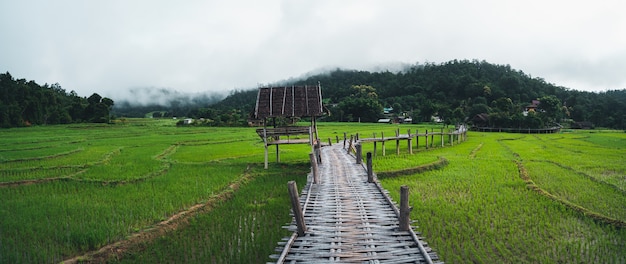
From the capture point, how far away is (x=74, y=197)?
865cm

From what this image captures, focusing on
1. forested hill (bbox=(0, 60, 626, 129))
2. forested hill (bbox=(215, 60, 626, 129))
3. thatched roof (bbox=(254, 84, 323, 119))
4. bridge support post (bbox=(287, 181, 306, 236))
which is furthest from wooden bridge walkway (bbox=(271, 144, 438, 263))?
forested hill (bbox=(215, 60, 626, 129))

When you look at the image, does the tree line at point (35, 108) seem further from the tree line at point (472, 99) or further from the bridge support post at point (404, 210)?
the bridge support post at point (404, 210)

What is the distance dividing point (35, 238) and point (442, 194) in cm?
912

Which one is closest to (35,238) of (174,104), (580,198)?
(580,198)

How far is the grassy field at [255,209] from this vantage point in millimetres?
5676

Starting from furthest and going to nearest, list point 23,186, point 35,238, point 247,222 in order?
point 23,186 < point 247,222 < point 35,238

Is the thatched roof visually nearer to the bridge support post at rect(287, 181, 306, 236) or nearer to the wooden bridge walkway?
the wooden bridge walkway

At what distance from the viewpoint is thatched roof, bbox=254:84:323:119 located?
14.2m

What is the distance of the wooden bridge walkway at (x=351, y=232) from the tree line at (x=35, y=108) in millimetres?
41606

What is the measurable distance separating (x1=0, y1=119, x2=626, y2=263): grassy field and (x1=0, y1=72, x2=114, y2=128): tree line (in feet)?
95.9

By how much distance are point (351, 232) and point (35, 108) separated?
156 ft

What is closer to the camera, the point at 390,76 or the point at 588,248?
the point at 588,248

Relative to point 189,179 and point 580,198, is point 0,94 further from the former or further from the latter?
point 580,198

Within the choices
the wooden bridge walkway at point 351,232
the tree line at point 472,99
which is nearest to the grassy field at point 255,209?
the wooden bridge walkway at point 351,232
